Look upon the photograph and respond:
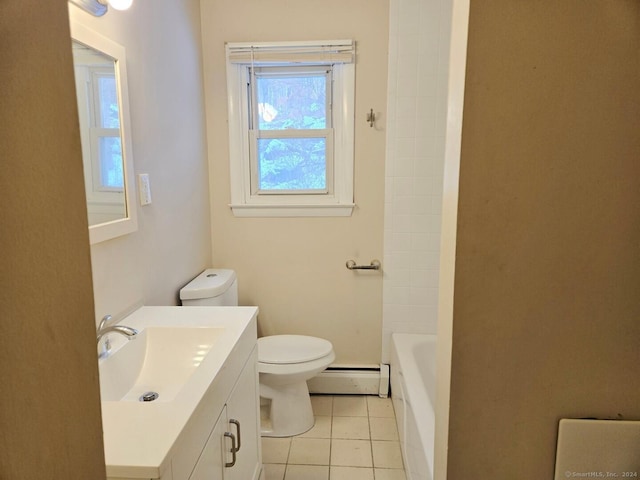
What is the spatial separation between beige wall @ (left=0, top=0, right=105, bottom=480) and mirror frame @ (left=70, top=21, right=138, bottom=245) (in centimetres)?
92

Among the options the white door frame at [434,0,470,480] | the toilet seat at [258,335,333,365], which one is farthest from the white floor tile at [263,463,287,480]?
the white door frame at [434,0,470,480]

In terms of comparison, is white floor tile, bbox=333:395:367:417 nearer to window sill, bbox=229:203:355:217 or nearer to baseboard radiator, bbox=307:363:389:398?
baseboard radiator, bbox=307:363:389:398

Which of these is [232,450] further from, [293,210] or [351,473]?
[293,210]

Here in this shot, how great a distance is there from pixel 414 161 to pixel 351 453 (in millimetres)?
1588

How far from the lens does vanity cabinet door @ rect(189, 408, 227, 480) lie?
1.16 metres

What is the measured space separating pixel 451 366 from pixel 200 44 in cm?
234

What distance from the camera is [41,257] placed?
0.53m

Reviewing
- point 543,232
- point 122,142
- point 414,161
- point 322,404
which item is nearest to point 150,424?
point 543,232

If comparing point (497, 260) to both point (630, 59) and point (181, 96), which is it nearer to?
point (630, 59)

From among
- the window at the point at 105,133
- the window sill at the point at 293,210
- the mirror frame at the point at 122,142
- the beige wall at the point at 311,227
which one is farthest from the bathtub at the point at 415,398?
the window at the point at 105,133

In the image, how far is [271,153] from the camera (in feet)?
8.75

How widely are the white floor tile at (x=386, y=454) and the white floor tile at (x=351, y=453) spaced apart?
1.2 inches

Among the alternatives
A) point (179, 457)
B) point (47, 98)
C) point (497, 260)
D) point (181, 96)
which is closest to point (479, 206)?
point (497, 260)

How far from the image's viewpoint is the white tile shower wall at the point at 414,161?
2455 millimetres
